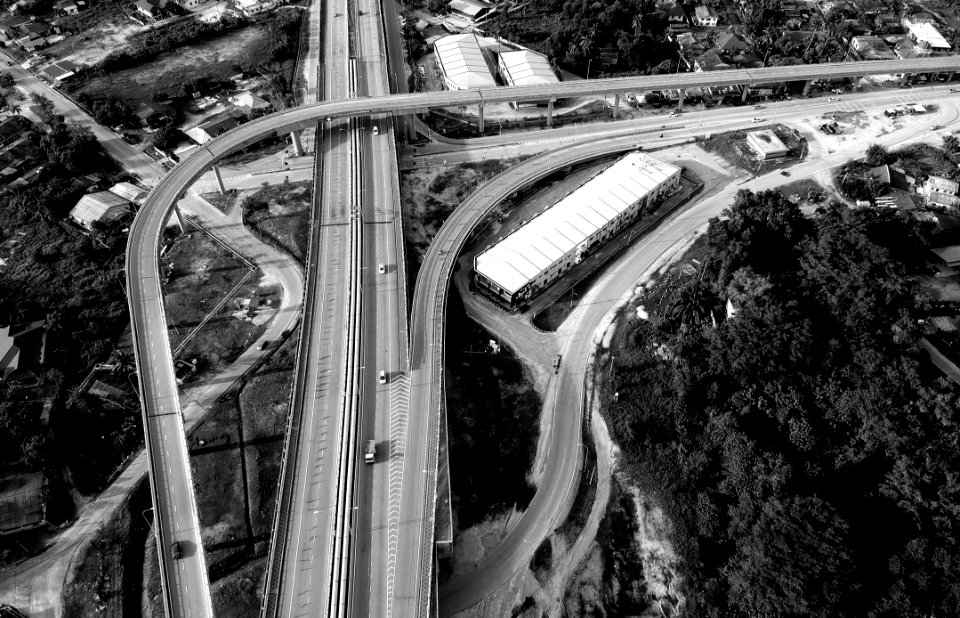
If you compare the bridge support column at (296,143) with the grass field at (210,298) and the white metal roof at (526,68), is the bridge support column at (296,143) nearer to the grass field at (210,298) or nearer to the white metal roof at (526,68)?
the grass field at (210,298)

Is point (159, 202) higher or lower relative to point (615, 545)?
higher

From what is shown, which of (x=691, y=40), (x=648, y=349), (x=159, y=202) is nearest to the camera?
(x=648, y=349)

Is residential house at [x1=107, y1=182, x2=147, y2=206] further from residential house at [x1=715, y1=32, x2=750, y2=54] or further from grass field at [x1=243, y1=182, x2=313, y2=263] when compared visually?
residential house at [x1=715, y1=32, x2=750, y2=54]

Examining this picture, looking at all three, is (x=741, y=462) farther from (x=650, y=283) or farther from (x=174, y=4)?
(x=174, y=4)

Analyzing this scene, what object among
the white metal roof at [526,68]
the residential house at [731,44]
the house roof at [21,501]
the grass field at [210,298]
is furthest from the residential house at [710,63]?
the house roof at [21,501]

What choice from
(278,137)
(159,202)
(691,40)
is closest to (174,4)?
(278,137)

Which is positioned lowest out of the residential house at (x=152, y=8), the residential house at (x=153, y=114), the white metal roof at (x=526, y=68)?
the white metal roof at (x=526, y=68)

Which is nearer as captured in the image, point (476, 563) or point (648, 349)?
point (476, 563)
